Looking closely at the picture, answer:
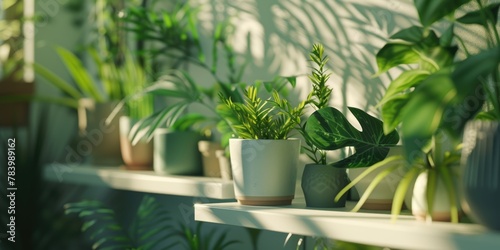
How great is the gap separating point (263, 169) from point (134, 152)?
0.80 m

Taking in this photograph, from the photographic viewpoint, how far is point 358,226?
1.32m

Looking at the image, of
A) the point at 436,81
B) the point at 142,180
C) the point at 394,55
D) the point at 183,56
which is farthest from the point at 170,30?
the point at 436,81

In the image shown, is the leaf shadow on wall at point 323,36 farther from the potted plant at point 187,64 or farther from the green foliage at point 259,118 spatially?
the green foliage at point 259,118

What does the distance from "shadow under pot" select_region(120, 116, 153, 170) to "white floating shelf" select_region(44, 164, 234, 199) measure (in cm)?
4

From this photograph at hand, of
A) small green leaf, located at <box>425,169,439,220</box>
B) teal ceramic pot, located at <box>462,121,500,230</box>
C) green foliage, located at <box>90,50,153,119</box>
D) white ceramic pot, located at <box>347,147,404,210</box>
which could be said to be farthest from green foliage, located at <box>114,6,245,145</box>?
teal ceramic pot, located at <box>462,121,500,230</box>

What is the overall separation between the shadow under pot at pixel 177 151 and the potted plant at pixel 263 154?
50cm

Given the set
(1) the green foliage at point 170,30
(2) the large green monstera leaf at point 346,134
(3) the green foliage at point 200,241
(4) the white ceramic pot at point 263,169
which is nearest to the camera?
(2) the large green monstera leaf at point 346,134

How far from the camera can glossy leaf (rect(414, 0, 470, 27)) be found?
4.09ft

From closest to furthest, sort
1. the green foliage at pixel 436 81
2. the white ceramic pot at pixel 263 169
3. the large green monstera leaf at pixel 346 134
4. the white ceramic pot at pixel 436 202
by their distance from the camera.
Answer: the green foliage at pixel 436 81 → the white ceramic pot at pixel 436 202 → the large green monstera leaf at pixel 346 134 → the white ceramic pot at pixel 263 169

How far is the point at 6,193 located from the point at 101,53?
1.96 feet

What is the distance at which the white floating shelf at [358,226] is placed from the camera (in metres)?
1.17

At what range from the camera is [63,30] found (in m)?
2.87

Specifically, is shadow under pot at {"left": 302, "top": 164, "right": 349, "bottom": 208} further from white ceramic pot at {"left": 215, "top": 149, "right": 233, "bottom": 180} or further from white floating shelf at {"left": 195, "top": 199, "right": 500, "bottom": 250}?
white ceramic pot at {"left": 215, "top": 149, "right": 233, "bottom": 180}

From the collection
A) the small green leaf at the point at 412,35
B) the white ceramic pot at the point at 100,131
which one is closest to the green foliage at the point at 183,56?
the white ceramic pot at the point at 100,131
